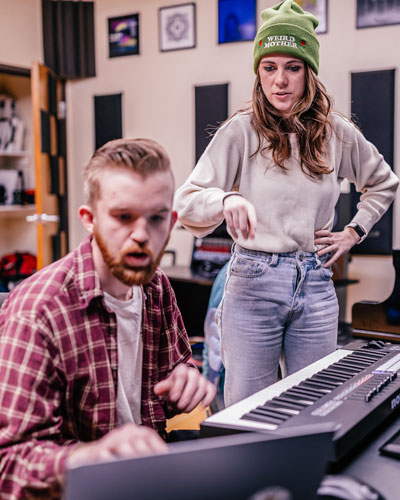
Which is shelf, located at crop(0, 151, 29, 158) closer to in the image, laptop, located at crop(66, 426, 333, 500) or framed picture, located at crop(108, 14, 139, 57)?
framed picture, located at crop(108, 14, 139, 57)

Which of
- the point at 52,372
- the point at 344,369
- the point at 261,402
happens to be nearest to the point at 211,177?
the point at 344,369

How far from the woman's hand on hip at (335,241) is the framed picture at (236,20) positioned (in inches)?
147

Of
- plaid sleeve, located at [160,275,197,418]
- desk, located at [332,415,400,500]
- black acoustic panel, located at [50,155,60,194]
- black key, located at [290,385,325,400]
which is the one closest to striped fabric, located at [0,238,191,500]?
plaid sleeve, located at [160,275,197,418]

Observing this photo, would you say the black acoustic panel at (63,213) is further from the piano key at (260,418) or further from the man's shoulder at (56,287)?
the piano key at (260,418)

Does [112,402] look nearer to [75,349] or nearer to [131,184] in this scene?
[75,349]

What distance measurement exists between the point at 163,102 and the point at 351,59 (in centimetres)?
183

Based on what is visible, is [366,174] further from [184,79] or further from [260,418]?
[184,79]

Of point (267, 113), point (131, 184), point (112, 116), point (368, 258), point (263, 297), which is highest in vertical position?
point (112, 116)

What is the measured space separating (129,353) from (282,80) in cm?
96

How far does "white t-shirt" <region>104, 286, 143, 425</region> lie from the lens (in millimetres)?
1144

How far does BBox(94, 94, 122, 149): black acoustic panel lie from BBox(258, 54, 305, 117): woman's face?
14.2 feet

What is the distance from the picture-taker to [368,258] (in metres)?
4.82

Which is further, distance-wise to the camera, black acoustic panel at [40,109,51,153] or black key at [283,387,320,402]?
black acoustic panel at [40,109,51,153]

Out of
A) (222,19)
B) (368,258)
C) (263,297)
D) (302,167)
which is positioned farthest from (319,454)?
(222,19)
